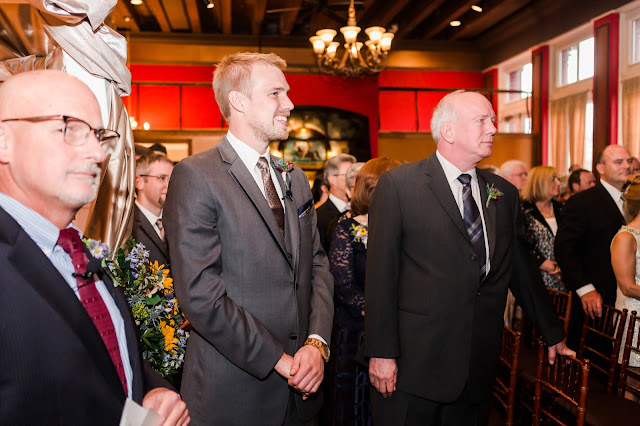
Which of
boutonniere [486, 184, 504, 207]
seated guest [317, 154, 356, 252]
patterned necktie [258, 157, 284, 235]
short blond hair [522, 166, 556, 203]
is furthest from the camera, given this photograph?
short blond hair [522, 166, 556, 203]

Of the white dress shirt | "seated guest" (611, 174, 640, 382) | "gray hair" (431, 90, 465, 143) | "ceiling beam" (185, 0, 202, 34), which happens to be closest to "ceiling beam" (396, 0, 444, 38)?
"ceiling beam" (185, 0, 202, 34)

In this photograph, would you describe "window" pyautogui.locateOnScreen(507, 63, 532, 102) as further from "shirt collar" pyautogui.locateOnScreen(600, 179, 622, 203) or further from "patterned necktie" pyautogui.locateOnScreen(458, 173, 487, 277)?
"patterned necktie" pyautogui.locateOnScreen(458, 173, 487, 277)

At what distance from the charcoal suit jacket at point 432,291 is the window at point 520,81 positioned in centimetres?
1110

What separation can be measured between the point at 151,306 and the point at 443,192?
1.24 m

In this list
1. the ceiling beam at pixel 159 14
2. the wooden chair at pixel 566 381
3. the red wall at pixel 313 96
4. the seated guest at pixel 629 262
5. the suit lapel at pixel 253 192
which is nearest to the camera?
the suit lapel at pixel 253 192

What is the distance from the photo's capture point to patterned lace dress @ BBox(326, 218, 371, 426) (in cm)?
320

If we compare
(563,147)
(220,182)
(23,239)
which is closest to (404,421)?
(220,182)

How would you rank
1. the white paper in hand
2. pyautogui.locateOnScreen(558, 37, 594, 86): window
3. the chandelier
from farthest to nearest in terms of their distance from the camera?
pyautogui.locateOnScreen(558, 37, 594, 86): window < the chandelier < the white paper in hand

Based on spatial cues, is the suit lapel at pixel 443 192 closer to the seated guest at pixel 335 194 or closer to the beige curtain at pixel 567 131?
the seated guest at pixel 335 194

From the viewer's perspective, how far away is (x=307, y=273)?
6.89 ft

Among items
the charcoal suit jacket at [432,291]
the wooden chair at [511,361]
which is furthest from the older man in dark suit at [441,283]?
the wooden chair at [511,361]

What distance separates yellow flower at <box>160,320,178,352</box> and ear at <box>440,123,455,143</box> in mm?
1372

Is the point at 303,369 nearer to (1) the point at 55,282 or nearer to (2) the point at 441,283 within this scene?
(2) the point at 441,283

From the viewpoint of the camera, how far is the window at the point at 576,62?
10.7 m
